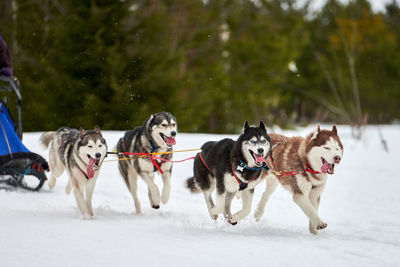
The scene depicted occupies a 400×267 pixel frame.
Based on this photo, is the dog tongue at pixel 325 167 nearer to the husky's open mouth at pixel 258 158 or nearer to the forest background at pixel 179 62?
the husky's open mouth at pixel 258 158

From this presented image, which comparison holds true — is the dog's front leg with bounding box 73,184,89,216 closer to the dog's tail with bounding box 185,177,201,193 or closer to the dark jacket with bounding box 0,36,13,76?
the dog's tail with bounding box 185,177,201,193

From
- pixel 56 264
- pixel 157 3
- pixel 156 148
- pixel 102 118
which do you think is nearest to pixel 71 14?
pixel 102 118

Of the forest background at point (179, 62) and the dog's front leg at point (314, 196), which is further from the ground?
the forest background at point (179, 62)

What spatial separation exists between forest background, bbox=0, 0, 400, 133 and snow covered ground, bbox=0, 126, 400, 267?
4253mm

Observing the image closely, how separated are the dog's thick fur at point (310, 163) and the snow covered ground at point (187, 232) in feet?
0.99

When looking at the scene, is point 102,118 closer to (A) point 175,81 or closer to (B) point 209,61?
(A) point 175,81

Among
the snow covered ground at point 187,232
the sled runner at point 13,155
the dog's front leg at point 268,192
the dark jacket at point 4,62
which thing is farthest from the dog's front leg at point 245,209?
the dark jacket at point 4,62

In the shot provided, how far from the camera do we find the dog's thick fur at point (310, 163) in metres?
4.23

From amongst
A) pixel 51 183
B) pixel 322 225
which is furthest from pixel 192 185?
pixel 51 183

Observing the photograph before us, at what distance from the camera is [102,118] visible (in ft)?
41.4

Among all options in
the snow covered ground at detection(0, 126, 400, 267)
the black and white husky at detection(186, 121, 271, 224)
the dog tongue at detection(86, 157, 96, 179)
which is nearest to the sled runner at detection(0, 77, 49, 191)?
the snow covered ground at detection(0, 126, 400, 267)

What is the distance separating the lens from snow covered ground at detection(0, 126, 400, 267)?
354 cm

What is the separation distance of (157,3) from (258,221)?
12982 mm

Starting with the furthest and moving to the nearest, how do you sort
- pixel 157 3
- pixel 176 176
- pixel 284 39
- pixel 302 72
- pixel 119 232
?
pixel 302 72 → pixel 284 39 → pixel 157 3 → pixel 176 176 → pixel 119 232
